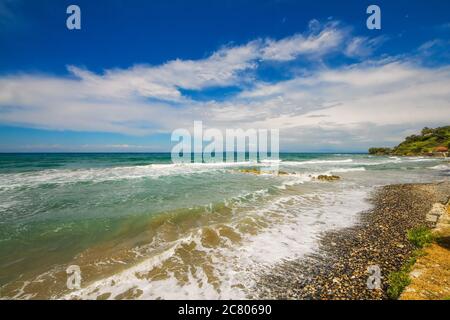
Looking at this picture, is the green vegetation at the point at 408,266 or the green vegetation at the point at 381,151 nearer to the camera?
the green vegetation at the point at 408,266

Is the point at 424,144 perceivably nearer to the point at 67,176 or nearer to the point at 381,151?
the point at 381,151

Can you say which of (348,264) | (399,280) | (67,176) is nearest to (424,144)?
(348,264)

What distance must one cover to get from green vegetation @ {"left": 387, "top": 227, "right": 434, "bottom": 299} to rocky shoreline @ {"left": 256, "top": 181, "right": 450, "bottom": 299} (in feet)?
0.45

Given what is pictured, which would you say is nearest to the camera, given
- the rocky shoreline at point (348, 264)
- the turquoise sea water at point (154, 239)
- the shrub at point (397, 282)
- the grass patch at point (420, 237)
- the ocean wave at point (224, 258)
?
the shrub at point (397, 282)

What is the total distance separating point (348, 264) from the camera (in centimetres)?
601

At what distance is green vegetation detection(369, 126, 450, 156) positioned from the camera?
255 ft

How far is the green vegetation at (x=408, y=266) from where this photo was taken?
4600 millimetres
